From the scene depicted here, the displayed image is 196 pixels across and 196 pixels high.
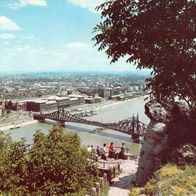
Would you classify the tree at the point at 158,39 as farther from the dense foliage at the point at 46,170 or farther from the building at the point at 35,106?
the building at the point at 35,106

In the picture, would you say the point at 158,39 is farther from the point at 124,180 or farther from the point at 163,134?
the point at 124,180

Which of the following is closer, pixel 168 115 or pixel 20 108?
pixel 168 115

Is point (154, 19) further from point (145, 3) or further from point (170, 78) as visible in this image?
point (170, 78)

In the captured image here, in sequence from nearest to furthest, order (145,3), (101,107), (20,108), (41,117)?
(145,3) < (41,117) < (20,108) < (101,107)

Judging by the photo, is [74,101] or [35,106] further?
[74,101]

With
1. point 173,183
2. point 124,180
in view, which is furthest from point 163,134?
point 173,183

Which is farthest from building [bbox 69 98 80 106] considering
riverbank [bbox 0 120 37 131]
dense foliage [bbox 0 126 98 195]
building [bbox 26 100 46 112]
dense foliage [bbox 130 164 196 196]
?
dense foliage [bbox 130 164 196 196]

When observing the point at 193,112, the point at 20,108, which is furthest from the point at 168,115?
the point at 20,108

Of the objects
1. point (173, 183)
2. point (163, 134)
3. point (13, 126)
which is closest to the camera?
point (173, 183)

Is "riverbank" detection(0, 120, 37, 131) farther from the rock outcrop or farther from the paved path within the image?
the rock outcrop
